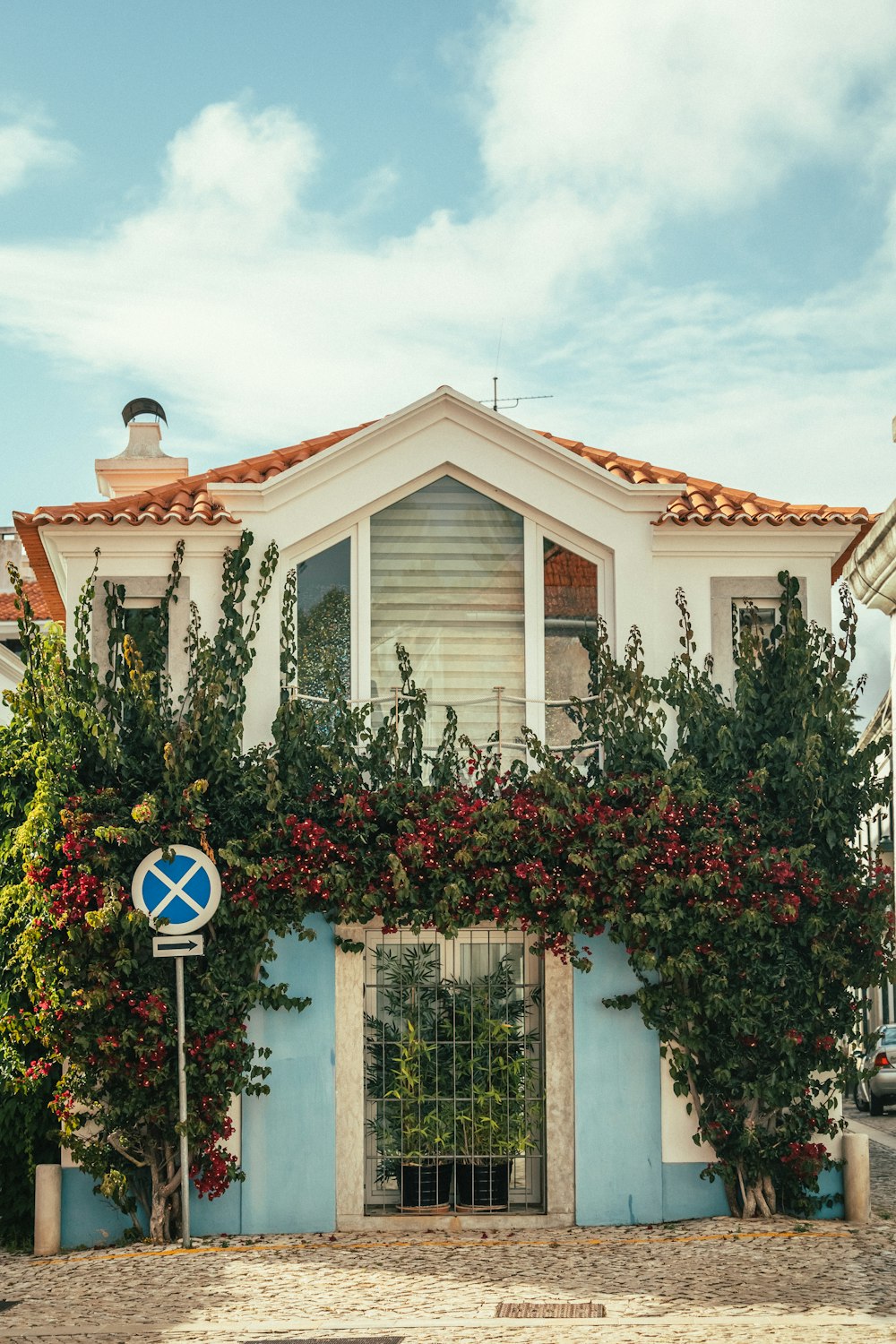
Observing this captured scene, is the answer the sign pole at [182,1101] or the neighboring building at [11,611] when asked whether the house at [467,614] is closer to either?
the sign pole at [182,1101]

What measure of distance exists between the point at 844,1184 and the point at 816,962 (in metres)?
1.84

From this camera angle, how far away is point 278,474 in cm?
1370

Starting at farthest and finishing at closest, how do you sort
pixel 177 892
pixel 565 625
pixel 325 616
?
pixel 565 625
pixel 325 616
pixel 177 892

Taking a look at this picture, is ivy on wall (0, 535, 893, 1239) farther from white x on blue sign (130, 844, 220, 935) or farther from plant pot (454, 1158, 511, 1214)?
plant pot (454, 1158, 511, 1214)

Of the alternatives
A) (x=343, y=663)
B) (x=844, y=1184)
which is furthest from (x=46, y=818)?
(x=844, y=1184)

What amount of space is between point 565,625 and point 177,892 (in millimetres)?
4081

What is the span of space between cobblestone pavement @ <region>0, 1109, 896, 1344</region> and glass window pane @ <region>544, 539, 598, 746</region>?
4.22m

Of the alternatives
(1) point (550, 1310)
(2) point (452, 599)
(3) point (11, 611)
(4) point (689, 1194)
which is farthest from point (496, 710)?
(3) point (11, 611)

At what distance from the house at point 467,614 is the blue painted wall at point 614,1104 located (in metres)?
0.02

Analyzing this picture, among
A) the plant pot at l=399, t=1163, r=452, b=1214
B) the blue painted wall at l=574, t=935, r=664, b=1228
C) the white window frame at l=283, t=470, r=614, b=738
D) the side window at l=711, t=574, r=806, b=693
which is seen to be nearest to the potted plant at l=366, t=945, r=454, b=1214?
the plant pot at l=399, t=1163, r=452, b=1214

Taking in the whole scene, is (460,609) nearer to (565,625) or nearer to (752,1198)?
(565,625)

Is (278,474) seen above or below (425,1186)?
above

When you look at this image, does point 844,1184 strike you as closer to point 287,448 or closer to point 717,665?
point 717,665

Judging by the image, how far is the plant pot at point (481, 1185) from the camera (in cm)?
1331
